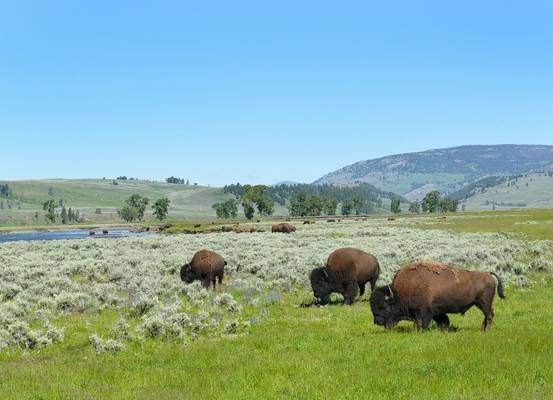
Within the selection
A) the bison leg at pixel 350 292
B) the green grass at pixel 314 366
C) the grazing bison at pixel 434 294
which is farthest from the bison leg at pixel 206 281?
the grazing bison at pixel 434 294

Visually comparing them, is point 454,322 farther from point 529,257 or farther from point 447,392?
point 529,257

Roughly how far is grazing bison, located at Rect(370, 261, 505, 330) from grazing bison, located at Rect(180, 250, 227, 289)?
12199 millimetres

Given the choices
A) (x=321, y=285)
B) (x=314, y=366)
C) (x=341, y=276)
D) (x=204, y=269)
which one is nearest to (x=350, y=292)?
(x=341, y=276)

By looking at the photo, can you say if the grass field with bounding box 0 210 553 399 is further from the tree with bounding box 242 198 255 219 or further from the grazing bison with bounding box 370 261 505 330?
the tree with bounding box 242 198 255 219

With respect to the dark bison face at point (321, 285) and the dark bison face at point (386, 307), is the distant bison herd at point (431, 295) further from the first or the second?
the dark bison face at point (321, 285)

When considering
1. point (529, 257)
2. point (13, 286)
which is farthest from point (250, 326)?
point (529, 257)

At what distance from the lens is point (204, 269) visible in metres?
24.2

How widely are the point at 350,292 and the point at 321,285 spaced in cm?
109

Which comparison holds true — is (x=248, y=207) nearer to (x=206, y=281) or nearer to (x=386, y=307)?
(x=206, y=281)

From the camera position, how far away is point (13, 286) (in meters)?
22.8

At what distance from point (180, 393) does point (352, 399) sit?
2.86 meters

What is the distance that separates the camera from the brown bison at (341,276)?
1936cm

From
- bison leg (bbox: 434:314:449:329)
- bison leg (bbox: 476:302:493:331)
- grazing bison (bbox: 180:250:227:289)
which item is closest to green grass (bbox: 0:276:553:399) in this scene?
bison leg (bbox: 476:302:493:331)

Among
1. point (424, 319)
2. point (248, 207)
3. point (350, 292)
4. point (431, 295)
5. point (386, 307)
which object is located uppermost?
point (248, 207)
